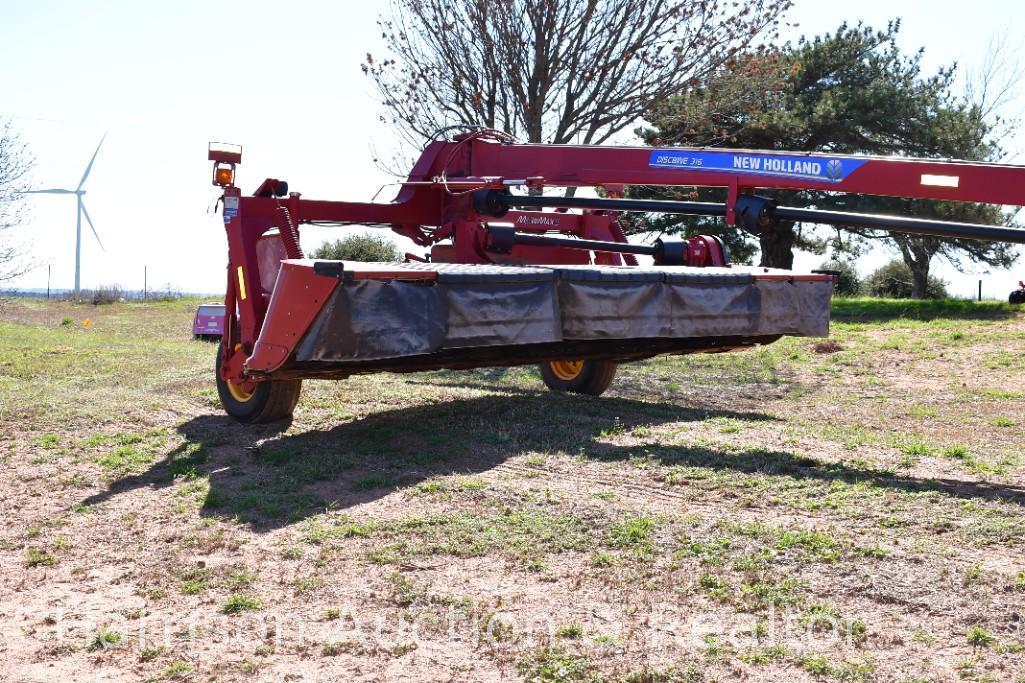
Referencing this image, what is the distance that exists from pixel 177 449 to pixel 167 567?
268 centimetres

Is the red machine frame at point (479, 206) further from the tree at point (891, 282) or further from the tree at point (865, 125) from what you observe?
the tree at point (891, 282)

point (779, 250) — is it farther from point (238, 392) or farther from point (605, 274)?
point (238, 392)

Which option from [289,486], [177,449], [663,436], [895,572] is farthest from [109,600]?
[663,436]

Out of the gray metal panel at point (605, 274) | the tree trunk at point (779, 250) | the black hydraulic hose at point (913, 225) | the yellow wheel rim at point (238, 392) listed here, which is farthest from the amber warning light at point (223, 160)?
the tree trunk at point (779, 250)

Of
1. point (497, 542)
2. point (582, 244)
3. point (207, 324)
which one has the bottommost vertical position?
point (497, 542)

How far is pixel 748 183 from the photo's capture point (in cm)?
809

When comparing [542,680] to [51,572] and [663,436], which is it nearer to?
[51,572]

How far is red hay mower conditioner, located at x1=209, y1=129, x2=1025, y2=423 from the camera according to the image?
22.6 ft

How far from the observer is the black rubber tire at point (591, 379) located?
10.2m

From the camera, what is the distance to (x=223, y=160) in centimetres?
854

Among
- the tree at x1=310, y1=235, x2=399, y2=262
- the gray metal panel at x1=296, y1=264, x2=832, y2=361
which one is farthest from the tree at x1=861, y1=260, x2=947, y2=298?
the gray metal panel at x1=296, y1=264, x2=832, y2=361

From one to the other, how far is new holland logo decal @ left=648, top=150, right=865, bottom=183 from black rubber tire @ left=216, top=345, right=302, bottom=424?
3.43 m

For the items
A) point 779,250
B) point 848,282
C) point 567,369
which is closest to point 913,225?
point 567,369

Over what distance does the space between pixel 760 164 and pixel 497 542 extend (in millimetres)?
4038
